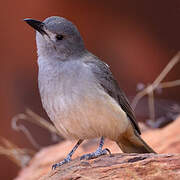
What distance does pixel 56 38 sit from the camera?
4.30 meters

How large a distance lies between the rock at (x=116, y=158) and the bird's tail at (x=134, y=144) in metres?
0.55

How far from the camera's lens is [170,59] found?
7828 mm

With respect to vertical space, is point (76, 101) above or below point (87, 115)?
above

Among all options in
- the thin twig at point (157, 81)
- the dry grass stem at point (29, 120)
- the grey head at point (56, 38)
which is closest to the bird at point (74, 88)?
the grey head at point (56, 38)

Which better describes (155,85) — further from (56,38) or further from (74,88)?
(74,88)

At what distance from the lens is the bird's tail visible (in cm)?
476

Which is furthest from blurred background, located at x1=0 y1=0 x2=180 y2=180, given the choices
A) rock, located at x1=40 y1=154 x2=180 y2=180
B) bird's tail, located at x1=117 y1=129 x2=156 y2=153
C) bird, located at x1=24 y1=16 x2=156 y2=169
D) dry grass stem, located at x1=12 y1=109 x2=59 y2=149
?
rock, located at x1=40 y1=154 x2=180 y2=180

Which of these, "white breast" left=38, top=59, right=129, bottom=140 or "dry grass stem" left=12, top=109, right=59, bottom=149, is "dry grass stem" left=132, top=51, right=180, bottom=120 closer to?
"dry grass stem" left=12, top=109, right=59, bottom=149

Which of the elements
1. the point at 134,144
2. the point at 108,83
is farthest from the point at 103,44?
the point at 108,83

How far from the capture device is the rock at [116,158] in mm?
3452

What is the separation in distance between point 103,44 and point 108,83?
3.58 metres

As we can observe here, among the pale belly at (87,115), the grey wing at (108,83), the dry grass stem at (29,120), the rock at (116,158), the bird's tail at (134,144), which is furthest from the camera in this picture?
the dry grass stem at (29,120)

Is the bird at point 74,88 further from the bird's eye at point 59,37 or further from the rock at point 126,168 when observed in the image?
the rock at point 126,168

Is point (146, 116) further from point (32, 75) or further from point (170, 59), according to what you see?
point (32, 75)
